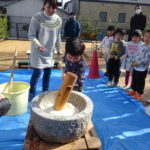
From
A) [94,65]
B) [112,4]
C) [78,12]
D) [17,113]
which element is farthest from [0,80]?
[112,4]

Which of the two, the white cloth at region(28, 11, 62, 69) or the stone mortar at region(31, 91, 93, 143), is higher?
the white cloth at region(28, 11, 62, 69)

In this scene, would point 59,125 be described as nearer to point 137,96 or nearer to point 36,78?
point 36,78

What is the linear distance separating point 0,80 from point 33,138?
2.85m

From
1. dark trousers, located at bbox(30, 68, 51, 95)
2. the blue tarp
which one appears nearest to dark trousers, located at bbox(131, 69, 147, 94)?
the blue tarp

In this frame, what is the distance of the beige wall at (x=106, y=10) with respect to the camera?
19975 millimetres

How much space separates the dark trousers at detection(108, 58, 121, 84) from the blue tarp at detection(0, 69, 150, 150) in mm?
595

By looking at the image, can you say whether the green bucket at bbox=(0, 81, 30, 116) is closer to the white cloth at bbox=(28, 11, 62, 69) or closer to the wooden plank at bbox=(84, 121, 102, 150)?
the white cloth at bbox=(28, 11, 62, 69)

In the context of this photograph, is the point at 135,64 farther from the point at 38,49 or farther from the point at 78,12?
the point at 78,12

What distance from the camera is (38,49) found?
2.93 m

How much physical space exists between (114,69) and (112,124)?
197 cm

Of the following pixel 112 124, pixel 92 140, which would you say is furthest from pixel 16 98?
pixel 112 124

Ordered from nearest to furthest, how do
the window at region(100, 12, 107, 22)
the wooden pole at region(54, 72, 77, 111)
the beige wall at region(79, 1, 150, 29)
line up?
1. the wooden pole at region(54, 72, 77, 111)
2. the beige wall at region(79, 1, 150, 29)
3. the window at region(100, 12, 107, 22)

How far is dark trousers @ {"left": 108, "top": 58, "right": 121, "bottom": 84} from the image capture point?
455 centimetres

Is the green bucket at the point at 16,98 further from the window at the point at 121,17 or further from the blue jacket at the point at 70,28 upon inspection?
the window at the point at 121,17
